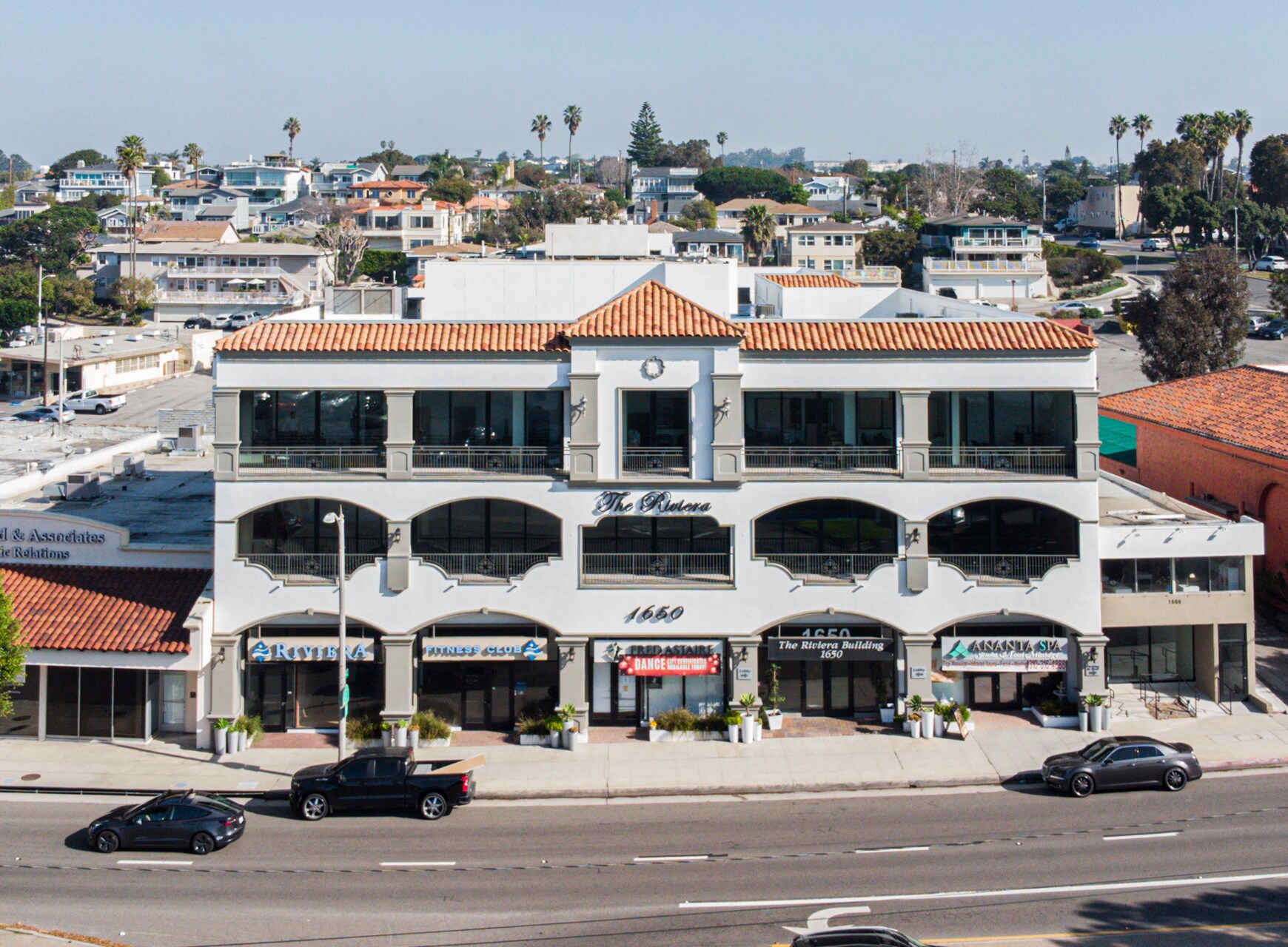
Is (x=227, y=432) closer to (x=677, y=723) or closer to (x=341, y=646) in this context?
(x=341, y=646)

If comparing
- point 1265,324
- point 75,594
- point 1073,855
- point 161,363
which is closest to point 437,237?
point 161,363

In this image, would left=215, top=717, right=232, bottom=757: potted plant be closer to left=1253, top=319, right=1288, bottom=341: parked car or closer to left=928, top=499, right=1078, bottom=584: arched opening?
left=928, top=499, right=1078, bottom=584: arched opening

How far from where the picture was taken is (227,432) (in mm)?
37625

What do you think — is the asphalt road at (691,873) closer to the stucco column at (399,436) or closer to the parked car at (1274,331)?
the stucco column at (399,436)

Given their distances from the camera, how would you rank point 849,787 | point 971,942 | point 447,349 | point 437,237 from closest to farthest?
point 971,942, point 849,787, point 447,349, point 437,237

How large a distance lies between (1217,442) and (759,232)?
10480cm

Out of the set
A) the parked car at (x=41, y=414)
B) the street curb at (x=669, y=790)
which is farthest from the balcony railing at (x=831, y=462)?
the parked car at (x=41, y=414)

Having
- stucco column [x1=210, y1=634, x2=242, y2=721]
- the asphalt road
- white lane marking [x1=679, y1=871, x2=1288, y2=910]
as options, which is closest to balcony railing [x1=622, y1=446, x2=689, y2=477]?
the asphalt road

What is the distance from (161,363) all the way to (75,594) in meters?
84.5

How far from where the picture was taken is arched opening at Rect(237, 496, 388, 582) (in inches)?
1522

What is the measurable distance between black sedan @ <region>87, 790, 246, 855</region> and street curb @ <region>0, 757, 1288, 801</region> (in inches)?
143

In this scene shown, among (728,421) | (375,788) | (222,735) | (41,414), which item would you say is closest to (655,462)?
(728,421)

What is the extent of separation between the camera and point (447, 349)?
123ft

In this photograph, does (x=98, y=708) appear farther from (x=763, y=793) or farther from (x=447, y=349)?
(x=763, y=793)
